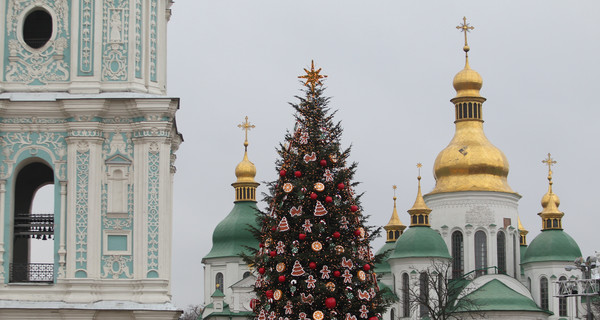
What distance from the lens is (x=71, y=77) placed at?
24.2 m

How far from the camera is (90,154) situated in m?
23.8

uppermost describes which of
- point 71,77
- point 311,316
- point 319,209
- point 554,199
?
point 554,199

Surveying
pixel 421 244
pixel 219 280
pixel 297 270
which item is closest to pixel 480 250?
pixel 421 244

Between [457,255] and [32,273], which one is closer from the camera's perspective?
[32,273]

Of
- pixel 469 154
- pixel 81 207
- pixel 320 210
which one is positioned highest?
pixel 469 154

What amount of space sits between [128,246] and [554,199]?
5660cm

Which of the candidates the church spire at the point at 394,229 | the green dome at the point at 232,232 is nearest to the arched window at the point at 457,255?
the church spire at the point at 394,229

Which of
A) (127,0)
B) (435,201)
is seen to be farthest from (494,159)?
(127,0)

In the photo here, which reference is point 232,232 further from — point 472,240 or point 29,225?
point 29,225

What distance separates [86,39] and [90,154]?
2050 mm

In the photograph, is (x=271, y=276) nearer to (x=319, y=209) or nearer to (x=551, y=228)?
(x=319, y=209)

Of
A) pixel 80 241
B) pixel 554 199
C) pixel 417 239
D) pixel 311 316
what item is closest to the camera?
pixel 311 316

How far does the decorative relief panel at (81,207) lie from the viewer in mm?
23547

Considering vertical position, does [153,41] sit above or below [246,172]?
below
